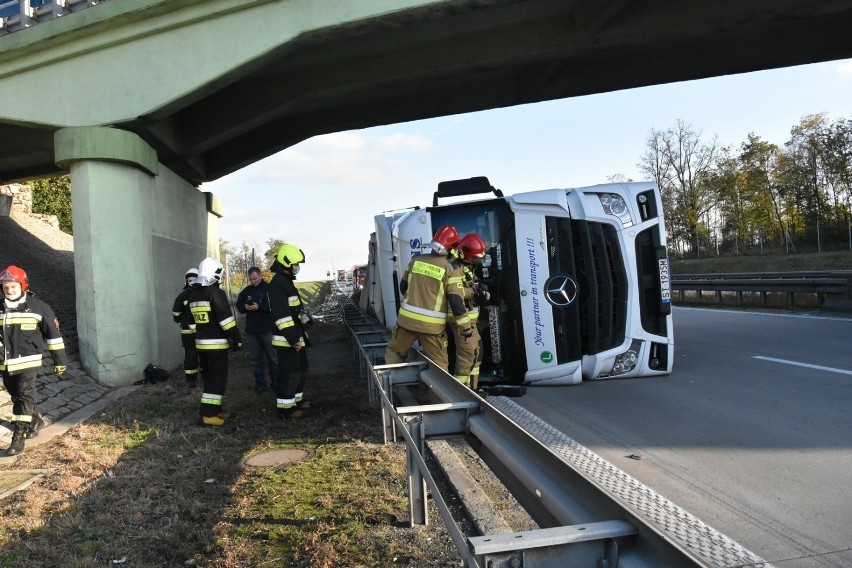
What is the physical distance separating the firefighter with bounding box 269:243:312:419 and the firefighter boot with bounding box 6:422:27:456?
252 centimetres

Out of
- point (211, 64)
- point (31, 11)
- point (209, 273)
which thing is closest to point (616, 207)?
point (209, 273)

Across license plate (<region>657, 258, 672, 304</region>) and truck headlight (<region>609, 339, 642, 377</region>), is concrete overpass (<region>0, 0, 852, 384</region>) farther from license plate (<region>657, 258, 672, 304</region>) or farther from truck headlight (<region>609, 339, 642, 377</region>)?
truck headlight (<region>609, 339, 642, 377</region>)

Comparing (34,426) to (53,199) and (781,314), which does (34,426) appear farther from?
(53,199)

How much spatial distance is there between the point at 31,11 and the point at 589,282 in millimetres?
9818

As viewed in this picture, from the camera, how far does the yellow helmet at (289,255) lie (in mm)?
6816

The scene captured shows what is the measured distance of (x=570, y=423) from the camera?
5.66 m

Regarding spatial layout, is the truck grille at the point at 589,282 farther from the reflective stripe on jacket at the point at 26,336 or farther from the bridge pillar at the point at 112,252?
the bridge pillar at the point at 112,252

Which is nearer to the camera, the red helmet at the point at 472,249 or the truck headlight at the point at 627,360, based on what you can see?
the red helmet at the point at 472,249

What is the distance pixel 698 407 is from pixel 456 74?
23.4 feet

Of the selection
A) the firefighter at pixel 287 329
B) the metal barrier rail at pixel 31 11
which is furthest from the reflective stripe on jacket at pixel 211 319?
the metal barrier rail at pixel 31 11

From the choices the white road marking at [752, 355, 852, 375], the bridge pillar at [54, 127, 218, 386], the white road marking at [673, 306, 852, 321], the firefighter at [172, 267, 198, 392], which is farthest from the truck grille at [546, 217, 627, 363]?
the white road marking at [673, 306, 852, 321]

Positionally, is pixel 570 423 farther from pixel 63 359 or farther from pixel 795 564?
pixel 63 359

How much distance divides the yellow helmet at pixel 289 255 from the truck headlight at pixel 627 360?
13.3 feet

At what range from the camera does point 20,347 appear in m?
5.98
